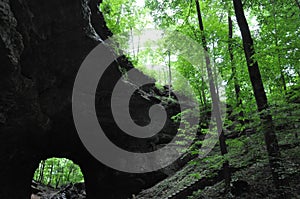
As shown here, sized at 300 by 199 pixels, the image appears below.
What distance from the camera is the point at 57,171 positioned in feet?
105

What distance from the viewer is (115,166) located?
1420 cm

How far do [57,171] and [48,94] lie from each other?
25.0 metres

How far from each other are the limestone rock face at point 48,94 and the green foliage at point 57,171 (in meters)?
18.0

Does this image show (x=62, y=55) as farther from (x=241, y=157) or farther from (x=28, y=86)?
(x=241, y=157)

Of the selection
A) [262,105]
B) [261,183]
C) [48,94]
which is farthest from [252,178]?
[48,94]

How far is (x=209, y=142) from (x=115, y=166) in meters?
7.90

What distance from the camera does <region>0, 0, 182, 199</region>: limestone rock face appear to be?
24.9 feet

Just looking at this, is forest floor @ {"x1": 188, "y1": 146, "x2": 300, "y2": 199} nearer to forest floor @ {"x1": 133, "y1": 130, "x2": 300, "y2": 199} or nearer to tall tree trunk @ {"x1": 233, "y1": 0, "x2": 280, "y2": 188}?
forest floor @ {"x1": 133, "y1": 130, "x2": 300, "y2": 199}

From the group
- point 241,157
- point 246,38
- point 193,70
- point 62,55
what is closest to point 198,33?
point 246,38

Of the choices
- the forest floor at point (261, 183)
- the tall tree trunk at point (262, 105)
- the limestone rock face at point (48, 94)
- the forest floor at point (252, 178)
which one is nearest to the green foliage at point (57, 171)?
the limestone rock face at point (48, 94)

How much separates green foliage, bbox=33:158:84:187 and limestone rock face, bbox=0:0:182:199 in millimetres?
18034


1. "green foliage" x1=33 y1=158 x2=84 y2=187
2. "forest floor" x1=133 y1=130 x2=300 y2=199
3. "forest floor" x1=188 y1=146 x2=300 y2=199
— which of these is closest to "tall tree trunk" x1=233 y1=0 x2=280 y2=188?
"forest floor" x1=133 y1=130 x2=300 y2=199

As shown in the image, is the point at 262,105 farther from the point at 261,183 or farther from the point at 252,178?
the point at 252,178

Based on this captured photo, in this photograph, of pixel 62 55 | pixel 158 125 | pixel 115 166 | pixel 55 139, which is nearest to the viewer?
pixel 62 55
